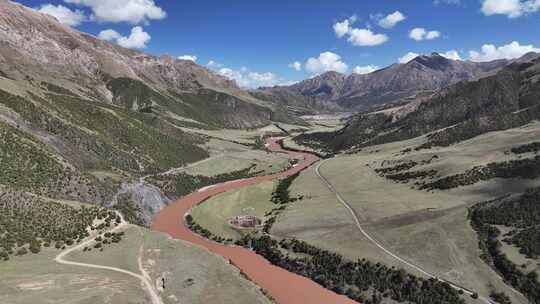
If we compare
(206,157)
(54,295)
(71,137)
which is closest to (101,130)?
(71,137)

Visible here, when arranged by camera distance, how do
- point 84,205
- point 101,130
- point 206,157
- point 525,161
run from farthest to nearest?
point 206,157, point 101,130, point 525,161, point 84,205

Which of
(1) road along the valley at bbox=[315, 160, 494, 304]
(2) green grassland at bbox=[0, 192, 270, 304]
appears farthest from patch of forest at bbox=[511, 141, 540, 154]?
(2) green grassland at bbox=[0, 192, 270, 304]

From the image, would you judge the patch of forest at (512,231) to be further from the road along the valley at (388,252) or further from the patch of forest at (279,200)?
the patch of forest at (279,200)

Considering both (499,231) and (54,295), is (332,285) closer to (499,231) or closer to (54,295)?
(499,231)

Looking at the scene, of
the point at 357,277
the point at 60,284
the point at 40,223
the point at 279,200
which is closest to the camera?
the point at 60,284

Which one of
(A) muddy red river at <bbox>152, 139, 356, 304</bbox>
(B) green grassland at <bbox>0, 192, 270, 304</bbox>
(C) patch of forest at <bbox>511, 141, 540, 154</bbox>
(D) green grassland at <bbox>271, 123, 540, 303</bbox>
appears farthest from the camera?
(C) patch of forest at <bbox>511, 141, 540, 154</bbox>

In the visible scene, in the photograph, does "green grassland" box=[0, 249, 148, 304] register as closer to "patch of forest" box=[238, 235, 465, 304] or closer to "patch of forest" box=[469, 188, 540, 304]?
"patch of forest" box=[238, 235, 465, 304]

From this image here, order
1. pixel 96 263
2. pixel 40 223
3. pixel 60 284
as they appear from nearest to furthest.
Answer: pixel 60 284, pixel 96 263, pixel 40 223

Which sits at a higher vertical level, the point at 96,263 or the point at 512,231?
the point at 96,263

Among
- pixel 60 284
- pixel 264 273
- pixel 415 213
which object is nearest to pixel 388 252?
pixel 415 213

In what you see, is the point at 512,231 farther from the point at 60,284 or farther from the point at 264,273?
the point at 60,284

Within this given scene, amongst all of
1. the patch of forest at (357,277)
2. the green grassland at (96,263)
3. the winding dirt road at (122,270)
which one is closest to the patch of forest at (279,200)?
the patch of forest at (357,277)
